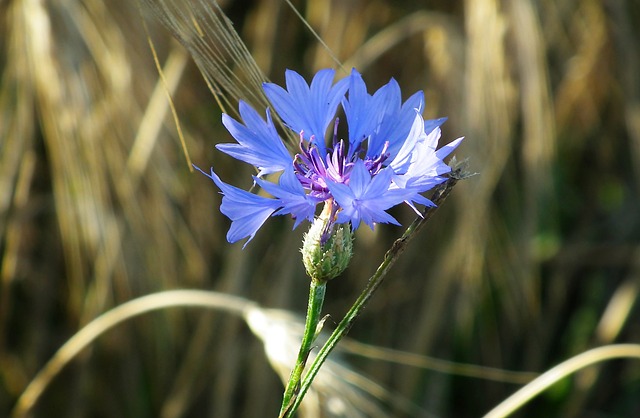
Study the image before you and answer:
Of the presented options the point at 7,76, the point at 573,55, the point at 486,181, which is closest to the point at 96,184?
the point at 7,76

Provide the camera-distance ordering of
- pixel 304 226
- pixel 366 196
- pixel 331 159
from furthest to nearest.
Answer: pixel 304 226 → pixel 331 159 → pixel 366 196

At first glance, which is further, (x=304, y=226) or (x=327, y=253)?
(x=304, y=226)

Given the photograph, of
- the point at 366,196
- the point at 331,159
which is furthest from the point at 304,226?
the point at 366,196

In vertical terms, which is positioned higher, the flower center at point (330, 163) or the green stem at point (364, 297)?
the flower center at point (330, 163)

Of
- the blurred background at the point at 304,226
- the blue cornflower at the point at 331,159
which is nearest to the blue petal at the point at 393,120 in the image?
the blue cornflower at the point at 331,159

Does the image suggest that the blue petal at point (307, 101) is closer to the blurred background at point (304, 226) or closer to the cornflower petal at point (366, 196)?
the cornflower petal at point (366, 196)

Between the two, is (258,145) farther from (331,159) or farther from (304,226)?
(304,226)

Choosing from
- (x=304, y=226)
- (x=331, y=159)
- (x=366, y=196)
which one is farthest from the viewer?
(x=304, y=226)
